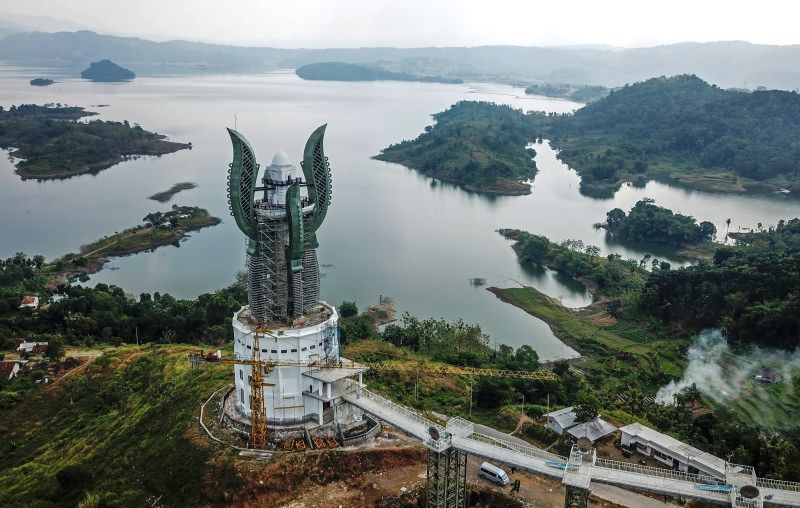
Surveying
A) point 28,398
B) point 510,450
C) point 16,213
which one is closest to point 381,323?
point 28,398

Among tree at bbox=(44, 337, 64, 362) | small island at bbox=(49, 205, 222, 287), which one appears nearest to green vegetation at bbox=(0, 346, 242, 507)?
tree at bbox=(44, 337, 64, 362)

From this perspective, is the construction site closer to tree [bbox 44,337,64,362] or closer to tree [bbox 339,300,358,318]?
tree [bbox 44,337,64,362]

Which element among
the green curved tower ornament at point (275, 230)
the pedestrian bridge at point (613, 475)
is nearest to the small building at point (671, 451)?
the pedestrian bridge at point (613, 475)

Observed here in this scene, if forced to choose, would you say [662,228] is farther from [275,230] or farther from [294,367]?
[294,367]

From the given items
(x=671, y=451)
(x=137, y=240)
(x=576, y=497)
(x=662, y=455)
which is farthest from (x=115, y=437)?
(x=137, y=240)

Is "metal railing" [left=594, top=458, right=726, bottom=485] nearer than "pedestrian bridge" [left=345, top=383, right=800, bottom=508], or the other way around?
"pedestrian bridge" [left=345, top=383, right=800, bottom=508]

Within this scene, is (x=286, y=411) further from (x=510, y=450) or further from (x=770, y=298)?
(x=770, y=298)

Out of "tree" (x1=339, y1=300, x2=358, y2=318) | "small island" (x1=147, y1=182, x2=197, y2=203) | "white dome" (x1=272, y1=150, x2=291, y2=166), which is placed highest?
"white dome" (x1=272, y1=150, x2=291, y2=166)
